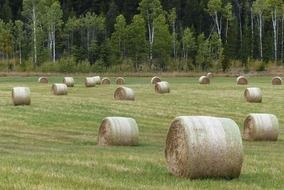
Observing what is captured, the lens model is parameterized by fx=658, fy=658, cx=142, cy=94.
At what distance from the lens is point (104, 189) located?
446 inches

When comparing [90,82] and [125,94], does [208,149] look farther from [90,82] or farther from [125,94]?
[90,82]

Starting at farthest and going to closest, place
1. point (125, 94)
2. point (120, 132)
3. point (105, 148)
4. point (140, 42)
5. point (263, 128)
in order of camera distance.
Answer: point (140, 42) → point (125, 94) → point (263, 128) → point (120, 132) → point (105, 148)

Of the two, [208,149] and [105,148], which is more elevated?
[208,149]

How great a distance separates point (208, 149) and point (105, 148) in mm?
7770

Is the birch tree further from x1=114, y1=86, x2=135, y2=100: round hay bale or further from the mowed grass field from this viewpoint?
x1=114, y1=86, x2=135, y2=100: round hay bale

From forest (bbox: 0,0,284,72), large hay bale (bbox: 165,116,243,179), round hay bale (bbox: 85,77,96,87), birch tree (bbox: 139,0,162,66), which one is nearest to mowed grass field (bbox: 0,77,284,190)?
large hay bale (bbox: 165,116,243,179)

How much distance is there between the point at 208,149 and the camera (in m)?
12.4

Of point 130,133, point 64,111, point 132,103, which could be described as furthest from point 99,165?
point 132,103

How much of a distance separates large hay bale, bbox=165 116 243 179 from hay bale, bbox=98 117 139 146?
7.58 m

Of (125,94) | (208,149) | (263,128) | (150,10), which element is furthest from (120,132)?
(150,10)

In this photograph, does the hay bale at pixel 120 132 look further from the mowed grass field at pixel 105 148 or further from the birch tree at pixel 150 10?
the birch tree at pixel 150 10

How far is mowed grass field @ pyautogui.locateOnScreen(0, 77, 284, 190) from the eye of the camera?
12164 mm

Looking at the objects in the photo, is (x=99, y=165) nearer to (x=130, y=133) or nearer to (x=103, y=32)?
(x=130, y=133)

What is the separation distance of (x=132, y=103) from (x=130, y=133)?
1586 centimetres
